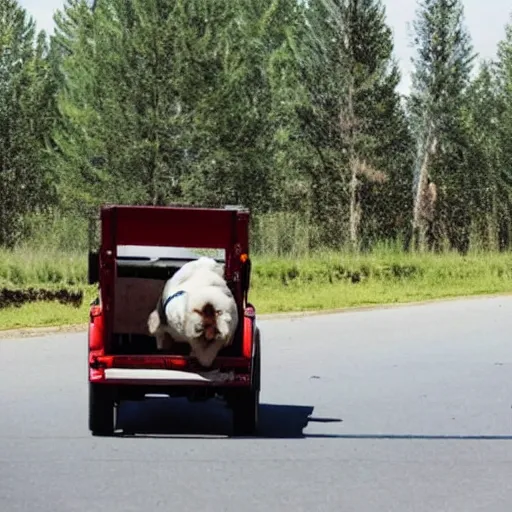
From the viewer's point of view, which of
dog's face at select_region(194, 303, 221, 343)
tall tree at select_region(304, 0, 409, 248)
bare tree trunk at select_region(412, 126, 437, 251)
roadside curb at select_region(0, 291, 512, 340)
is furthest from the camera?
bare tree trunk at select_region(412, 126, 437, 251)

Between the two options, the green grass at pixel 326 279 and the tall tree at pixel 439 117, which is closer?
the green grass at pixel 326 279

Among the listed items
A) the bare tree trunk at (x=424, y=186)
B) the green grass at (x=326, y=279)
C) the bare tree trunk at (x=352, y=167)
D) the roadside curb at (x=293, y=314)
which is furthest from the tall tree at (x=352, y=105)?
the roadside curb at (x=293, y=314)

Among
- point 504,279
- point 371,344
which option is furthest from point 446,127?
point 371,344

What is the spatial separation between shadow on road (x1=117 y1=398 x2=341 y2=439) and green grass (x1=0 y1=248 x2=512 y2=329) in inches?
290

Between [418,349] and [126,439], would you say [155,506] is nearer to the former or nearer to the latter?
[126,439]

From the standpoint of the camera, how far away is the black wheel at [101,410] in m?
9.45

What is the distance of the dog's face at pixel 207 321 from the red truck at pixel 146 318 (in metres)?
0.26

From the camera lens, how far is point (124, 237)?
9.73 metres

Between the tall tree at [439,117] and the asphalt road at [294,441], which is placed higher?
the tall tree at [439,117]

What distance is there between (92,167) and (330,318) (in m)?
29.6

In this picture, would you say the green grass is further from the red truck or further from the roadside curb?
the red truck

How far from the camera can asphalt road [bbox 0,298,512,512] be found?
23.6 feet

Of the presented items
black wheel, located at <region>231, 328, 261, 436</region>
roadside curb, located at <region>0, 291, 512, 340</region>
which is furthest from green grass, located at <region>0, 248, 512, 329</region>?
black wheel, located at <region>231, 328, 261, 436</region>

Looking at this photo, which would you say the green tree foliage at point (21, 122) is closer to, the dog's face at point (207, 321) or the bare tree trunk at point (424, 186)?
the bare tree trunk at point (424, 186)
